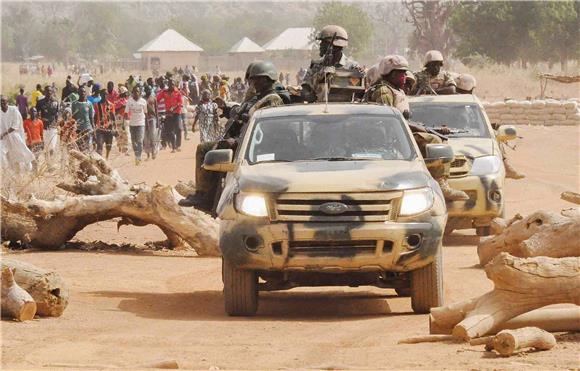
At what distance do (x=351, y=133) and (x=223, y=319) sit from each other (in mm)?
1939

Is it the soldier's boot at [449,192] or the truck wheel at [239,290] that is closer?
the truck wheel at [239,290]

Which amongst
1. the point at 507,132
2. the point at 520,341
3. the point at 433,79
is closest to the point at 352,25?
the point at 433,79

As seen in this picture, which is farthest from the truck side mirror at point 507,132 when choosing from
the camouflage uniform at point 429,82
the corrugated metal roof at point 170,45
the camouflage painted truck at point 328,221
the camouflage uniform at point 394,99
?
the corrugated metal roof at point 170,45

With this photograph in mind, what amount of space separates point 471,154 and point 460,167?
36 cm

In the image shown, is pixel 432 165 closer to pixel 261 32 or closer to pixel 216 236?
pixel 216 236

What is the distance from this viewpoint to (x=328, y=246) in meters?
10.9

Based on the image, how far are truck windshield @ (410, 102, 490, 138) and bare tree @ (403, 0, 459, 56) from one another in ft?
243

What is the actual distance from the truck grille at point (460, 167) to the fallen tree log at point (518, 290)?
7657mm

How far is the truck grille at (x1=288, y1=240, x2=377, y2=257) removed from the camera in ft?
35.7

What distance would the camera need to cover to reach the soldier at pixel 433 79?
1973cm

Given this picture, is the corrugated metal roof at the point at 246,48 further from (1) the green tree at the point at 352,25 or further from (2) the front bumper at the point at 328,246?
(2) the front bumper at the point at 328,246

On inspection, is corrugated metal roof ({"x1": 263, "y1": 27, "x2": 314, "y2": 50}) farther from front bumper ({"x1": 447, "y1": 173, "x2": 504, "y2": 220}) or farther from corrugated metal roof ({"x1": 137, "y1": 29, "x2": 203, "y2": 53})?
front bumper ({"x1": 447, "y1": 173, "x2": 504, "y2": 220})

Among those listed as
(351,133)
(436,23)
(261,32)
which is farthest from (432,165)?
(261,32)

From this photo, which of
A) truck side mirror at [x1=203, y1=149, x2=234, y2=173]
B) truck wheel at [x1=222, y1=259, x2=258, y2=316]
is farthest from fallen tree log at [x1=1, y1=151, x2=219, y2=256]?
truck wheel at [x1=222, y1=259, x2=258, y2=316]
